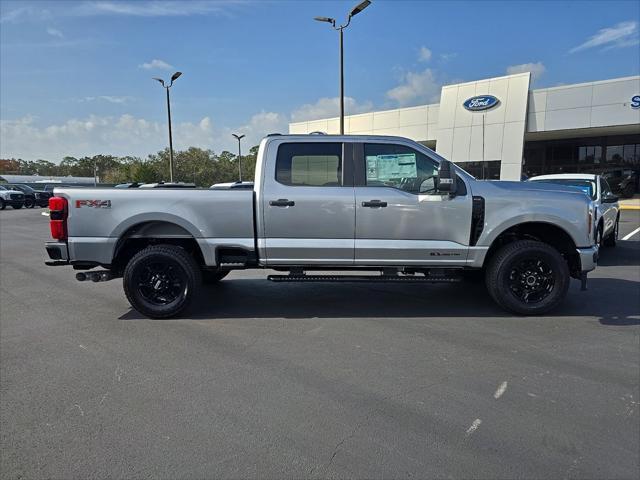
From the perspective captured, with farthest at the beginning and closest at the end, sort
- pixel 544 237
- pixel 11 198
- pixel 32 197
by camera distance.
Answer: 1. pixel 32 197
2. pixel 11 198
3. pixel 544 237

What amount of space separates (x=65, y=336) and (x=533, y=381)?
4.73 m

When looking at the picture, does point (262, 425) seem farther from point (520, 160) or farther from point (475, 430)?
point (520, 160)

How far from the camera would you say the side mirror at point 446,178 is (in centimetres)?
497

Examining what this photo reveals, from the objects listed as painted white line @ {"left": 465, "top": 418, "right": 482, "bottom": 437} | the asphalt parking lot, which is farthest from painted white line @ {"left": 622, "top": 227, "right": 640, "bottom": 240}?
painted white line @ {"left": 465, "top": 418, "right": 482, "bottom": 437}

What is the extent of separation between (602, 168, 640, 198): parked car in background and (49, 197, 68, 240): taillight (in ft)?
110

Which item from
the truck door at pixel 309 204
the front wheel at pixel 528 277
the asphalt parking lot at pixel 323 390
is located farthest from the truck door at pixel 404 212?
the asphalt parking lot at pixel 323 390

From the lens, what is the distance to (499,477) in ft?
8.05

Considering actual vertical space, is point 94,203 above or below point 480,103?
below

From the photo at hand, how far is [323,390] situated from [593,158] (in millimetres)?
37302

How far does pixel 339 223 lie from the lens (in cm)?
528

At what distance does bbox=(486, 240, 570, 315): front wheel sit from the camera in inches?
207

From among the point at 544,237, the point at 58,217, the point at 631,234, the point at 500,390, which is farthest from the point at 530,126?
the point at 58,217

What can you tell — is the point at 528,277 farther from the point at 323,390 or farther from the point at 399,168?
the point at 323,390

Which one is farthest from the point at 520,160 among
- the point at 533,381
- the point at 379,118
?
the point at 533,381
